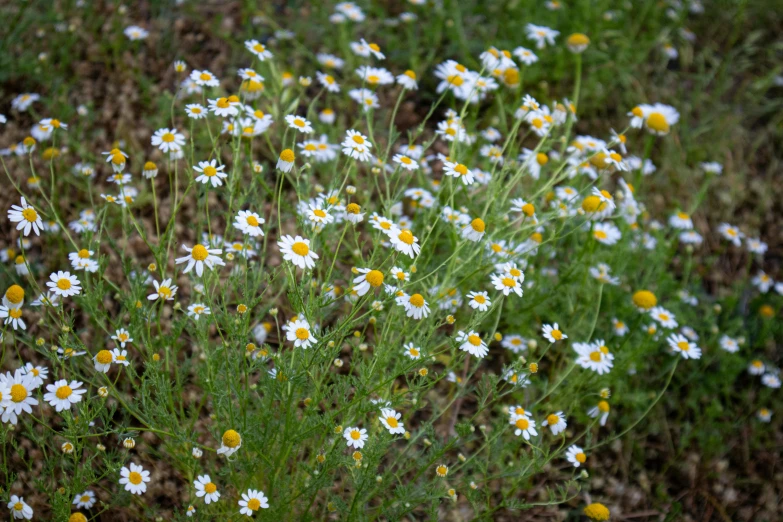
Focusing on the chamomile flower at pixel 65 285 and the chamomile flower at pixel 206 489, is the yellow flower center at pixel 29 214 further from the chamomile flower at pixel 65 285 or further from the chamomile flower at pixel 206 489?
the chamomile flower at pixel 206 489

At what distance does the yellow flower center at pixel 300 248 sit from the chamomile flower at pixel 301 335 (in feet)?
0.60

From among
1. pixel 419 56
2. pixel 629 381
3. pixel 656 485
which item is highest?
pixel 419 56

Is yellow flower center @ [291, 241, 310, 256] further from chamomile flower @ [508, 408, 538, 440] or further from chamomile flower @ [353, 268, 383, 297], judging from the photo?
chamomile flower @ [508, 408, 538, 440]

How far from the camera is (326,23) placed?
4297 millimetres

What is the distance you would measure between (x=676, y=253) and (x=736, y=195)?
2.23ft

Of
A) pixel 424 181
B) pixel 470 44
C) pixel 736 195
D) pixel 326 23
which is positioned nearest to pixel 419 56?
pixel 470 44

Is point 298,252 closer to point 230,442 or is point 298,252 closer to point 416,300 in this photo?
point 416,300

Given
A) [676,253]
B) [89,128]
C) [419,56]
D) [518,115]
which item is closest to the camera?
[518,115]

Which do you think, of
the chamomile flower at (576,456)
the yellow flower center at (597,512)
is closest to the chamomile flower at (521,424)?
the chamomile flower at (576,456)

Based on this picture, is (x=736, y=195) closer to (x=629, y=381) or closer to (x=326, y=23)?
(x=629, y=381)

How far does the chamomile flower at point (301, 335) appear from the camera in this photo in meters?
1.84

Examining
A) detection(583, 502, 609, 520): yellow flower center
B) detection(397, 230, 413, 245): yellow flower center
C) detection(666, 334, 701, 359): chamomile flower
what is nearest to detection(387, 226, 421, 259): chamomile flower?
detection(397, 230, 413, 245): yellow flower center

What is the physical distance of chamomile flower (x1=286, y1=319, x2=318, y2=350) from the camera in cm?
184

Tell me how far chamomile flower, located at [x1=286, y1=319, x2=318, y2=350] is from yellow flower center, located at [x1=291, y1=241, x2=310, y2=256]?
0.18 metres
